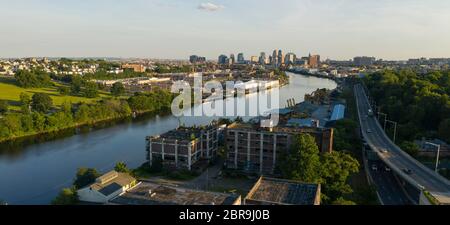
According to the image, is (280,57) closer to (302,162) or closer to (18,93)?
(18,93)

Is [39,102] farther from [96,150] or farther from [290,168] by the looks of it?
[290,168]

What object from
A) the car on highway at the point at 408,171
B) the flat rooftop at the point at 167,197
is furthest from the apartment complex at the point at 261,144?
the flat rooftop at the point at 167,197

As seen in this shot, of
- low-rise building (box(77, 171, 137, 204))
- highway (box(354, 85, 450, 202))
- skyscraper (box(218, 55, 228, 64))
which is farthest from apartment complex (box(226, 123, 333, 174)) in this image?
skyscraper (box(218, 55, 228, 64))

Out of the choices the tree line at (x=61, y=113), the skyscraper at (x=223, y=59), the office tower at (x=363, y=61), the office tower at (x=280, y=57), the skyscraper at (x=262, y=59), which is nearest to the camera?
the tree line at (x=61, y=113)

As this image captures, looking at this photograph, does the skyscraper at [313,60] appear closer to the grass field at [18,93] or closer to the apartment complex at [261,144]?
the grass field at [18,93]

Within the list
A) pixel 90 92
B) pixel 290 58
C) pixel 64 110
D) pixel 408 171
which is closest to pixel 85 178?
pixel 408 171
